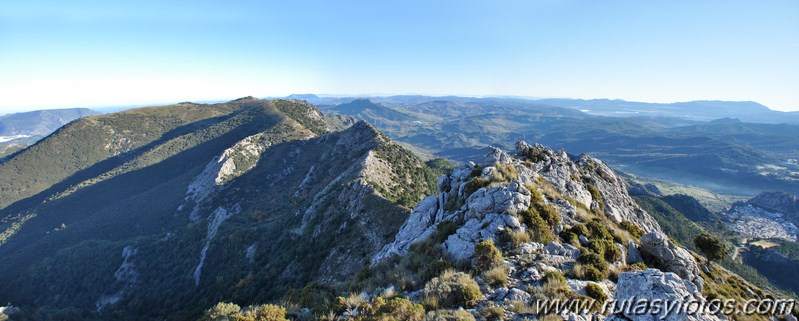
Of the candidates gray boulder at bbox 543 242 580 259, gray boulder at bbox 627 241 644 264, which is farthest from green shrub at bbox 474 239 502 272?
gray boulder at bbox 627 241 644 264

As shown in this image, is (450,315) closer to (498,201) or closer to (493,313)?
(493,313)

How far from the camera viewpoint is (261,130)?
18750cm

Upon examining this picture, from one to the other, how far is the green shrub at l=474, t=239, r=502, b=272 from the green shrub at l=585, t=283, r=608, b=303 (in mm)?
4683

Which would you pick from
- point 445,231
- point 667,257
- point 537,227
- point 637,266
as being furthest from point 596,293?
point 667,257

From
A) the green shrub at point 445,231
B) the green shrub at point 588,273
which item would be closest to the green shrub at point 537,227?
the green shrub at point 588,273

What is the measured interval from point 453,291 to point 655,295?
7983mm

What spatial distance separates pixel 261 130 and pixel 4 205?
13416cm

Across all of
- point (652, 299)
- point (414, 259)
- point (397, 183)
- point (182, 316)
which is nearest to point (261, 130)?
point (397, 183)

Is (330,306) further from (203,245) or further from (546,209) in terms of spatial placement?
(203,245)

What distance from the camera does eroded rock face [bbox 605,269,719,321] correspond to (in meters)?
12.0

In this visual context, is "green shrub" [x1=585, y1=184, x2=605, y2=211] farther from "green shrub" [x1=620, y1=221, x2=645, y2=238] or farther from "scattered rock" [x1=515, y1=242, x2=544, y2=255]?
"scattered rock" [x1=515, y1=242, x2=544, y2=255]

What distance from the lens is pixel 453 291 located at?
53.3 ft

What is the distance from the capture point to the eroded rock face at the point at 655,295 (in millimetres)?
12000

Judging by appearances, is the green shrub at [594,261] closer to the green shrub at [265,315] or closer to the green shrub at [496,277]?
the green shrub at [496,277]
